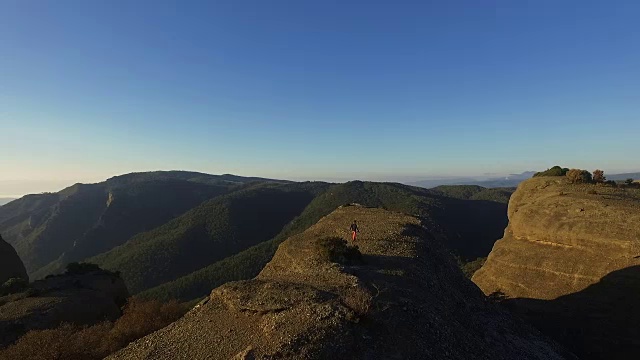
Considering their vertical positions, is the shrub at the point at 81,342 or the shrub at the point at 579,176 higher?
the shrub at the point at 579,176

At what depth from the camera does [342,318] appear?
15.4 metres

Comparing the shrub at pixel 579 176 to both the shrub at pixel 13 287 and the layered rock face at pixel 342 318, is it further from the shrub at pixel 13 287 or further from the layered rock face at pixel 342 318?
the shrub at pixel 13 287

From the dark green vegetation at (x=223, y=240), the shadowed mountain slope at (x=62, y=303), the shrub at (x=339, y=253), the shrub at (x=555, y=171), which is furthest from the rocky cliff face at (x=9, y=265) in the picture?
the shrub at (x=555, y=171)

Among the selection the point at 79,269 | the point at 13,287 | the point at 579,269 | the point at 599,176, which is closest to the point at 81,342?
the point at 79,269

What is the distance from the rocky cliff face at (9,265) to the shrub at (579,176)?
256 feet

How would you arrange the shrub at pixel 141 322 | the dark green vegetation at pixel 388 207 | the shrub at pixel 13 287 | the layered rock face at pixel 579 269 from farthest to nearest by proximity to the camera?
the dark green vegetation at pixel 388 207 → the shrub at pixel 13 287 → the layered rock face at pixel 579 269 → the shrub at pixel 141 322

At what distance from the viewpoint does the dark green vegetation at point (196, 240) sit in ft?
414

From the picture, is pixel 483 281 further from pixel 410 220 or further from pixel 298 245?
pixel 298 245

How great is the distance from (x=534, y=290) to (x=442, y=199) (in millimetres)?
136205

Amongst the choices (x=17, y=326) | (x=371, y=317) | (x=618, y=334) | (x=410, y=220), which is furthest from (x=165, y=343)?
(x=618, y=334)

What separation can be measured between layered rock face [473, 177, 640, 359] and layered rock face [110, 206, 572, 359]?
7050 mm

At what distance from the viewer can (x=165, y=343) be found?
16578 mm

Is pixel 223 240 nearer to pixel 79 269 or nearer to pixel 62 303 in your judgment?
pixel 79 269

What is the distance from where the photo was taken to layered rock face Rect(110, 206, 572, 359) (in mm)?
14789
